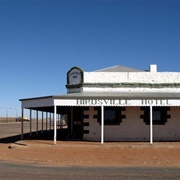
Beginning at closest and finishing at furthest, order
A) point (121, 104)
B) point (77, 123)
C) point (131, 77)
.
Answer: point (121, 104) < point (131, 77) < point (77, 123)

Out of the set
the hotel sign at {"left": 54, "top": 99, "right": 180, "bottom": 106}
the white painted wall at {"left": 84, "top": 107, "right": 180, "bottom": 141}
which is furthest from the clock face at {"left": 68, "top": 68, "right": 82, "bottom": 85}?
the hotel sign at {"left": 54, "top": 99, "right": 180, "bottom": 106}

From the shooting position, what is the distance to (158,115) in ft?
77.2

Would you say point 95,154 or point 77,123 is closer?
point 95,154

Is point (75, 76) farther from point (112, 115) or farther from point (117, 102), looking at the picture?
point (117, 102)

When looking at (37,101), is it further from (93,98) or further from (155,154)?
→ (155,154)

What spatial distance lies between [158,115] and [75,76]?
6080 mm

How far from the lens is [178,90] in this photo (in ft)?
79.6

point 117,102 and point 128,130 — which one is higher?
point 117,102

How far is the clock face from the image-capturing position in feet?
80.7

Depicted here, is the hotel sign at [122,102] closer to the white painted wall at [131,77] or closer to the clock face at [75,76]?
the white painted wall at [131,77]

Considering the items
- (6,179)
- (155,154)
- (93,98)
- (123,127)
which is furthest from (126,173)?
(123,127)

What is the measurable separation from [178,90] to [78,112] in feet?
22.5

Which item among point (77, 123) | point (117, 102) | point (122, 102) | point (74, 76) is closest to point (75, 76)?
point (74, 76)

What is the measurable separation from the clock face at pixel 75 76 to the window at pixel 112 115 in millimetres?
2647
